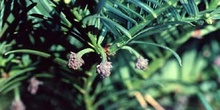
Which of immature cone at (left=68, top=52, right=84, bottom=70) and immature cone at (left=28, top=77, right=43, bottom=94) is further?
immature cone at (left=28, top=77, right=43, bottom=94)

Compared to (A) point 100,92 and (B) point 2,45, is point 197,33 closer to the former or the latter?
(A) point 100,92

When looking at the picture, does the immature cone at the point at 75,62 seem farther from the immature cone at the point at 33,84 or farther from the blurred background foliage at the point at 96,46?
the immature cone at the point at 33,84

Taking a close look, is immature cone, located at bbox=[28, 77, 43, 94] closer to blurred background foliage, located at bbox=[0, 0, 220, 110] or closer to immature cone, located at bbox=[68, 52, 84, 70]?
blurred background foliage, located at bbox=[0, 0, 220, 110]

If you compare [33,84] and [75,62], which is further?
[33,84]

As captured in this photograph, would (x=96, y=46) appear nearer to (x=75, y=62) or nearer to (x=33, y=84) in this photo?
(x=75, y=62)

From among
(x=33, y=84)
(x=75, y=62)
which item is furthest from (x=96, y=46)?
(x=33, y=84)

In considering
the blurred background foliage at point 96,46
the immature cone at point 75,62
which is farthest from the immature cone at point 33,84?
the immature cone at point 75,62

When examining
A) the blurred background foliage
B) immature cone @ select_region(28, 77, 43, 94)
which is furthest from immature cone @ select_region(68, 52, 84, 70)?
immature cone @ select_region(28, 77, 43, 94)

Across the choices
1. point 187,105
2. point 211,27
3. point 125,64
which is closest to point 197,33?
point 211,27
